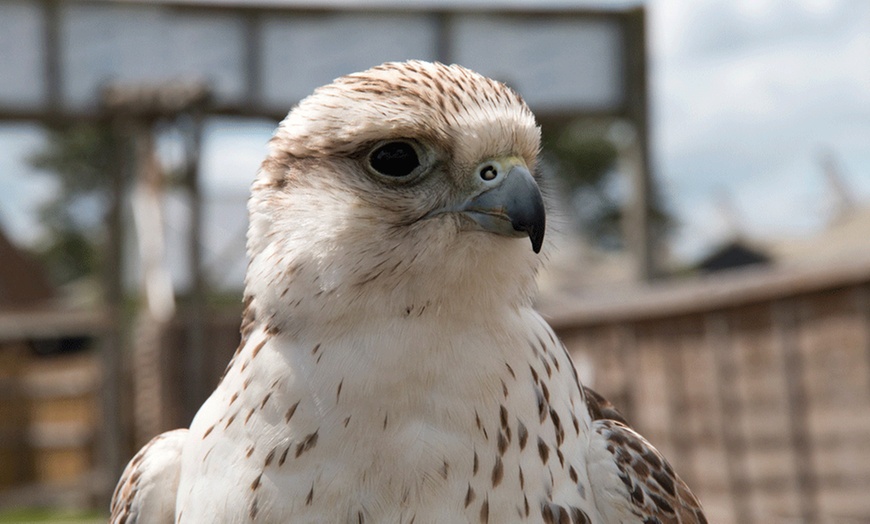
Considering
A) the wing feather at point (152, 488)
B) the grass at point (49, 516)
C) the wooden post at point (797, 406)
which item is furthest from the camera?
the grass at point (49, 516)

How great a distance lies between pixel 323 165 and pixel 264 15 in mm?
5561

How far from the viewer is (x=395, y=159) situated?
2154 mm

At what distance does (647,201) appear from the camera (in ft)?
27.0

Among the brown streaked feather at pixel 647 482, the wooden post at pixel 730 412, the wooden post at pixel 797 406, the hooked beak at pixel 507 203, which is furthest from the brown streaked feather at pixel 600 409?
the wooden post at pixel 730 412

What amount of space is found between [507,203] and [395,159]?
28 centimetres

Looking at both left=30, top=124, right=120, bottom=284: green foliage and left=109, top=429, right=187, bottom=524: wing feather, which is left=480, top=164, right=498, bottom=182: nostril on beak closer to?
left=109, top=429, right=187, bottom=524: wing feather

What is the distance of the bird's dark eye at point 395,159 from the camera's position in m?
2.14

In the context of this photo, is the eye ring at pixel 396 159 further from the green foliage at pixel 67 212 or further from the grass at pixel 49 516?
the green foliage at pixel 67 212

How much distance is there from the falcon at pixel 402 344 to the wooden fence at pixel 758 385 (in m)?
3.53

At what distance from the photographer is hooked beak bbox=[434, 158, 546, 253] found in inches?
80.2

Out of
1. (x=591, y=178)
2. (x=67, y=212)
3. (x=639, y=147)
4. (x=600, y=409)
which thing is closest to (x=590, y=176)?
(x=591, y=178)

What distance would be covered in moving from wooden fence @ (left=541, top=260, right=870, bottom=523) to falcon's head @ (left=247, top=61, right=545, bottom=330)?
3629 millimetres

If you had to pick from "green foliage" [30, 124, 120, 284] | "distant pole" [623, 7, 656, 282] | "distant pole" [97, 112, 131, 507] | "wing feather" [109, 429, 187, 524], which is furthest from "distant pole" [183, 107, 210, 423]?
"green foliage" [30, 124, 120, 284]

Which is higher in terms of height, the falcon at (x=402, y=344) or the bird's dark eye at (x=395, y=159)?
the bird's dark eye at (x=395, y=159)
